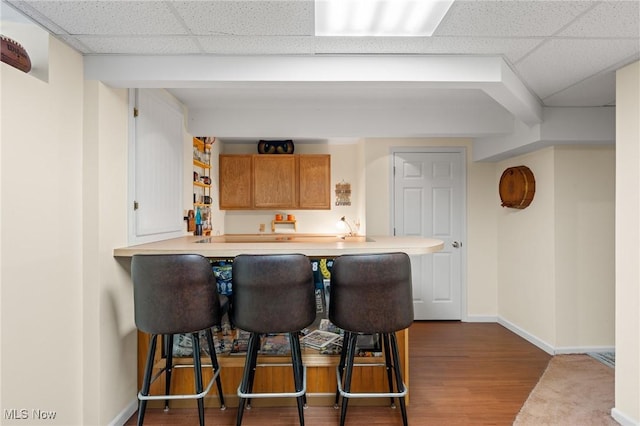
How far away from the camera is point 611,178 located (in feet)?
10.8

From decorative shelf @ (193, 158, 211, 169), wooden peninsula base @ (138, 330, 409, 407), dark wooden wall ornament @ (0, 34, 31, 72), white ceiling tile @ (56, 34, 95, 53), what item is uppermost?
white ceiling tile @ (56, 34, 95, 53)

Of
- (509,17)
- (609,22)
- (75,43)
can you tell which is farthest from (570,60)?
(75,43)

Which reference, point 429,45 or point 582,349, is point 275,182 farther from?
point 582,349

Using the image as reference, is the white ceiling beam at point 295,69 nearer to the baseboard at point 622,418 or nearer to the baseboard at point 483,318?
the baseboard at point 622,418

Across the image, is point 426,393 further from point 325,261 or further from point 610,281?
point 610,281

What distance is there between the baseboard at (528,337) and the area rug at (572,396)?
0.53ft

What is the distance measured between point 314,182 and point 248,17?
3248 mm

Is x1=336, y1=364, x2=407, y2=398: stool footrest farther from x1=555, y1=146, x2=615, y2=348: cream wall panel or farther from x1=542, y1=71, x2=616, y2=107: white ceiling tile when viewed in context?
x1=542, y1=71, x2=616, y2=107: white ceiling tile

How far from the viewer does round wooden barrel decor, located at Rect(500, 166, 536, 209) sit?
3.52 m

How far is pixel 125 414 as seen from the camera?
221 cm

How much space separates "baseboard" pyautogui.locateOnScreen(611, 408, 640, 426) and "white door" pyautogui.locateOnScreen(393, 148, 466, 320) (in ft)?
6.86

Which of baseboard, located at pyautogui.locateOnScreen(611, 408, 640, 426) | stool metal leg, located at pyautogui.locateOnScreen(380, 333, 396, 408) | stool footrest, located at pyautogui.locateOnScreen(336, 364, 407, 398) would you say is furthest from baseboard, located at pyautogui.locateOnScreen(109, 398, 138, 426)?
baseboard, located at pyautogui.locateOnScreen(611, 408, 640, 426)

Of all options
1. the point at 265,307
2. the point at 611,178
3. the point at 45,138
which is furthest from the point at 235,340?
the point at 611,178

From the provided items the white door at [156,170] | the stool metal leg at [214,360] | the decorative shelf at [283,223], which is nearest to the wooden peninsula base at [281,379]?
the stool metal leg at [214,360]
